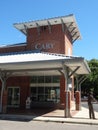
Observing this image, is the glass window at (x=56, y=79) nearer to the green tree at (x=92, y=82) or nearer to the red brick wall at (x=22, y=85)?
the red brick wall at (x=22, y=85)

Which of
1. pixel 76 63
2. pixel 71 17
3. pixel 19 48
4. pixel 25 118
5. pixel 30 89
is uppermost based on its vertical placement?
pixel 71 17

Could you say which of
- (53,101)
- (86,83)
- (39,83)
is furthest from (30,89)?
(86,83)

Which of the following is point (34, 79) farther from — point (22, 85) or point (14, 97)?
point (14, 97)

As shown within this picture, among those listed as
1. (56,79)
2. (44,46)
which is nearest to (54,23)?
(44,46)

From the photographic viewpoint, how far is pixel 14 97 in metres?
26.6

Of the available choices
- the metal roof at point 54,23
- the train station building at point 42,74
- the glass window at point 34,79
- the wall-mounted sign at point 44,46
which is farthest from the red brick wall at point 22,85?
the metal roof at point 54,23

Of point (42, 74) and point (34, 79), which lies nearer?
point (42, 74)

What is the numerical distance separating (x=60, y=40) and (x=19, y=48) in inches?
212

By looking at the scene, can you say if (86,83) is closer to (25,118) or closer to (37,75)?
(37,75)

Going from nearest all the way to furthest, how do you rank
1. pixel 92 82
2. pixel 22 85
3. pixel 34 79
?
pixel 34 79, pixel 22 85, pixel 92 82

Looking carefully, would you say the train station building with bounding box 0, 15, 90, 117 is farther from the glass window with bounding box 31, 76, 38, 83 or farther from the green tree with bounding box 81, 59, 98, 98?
the green tree with bounding box 81, 59, 98, 98

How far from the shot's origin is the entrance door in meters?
26.3

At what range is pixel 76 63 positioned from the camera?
1585 centimetres

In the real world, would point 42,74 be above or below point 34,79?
above
